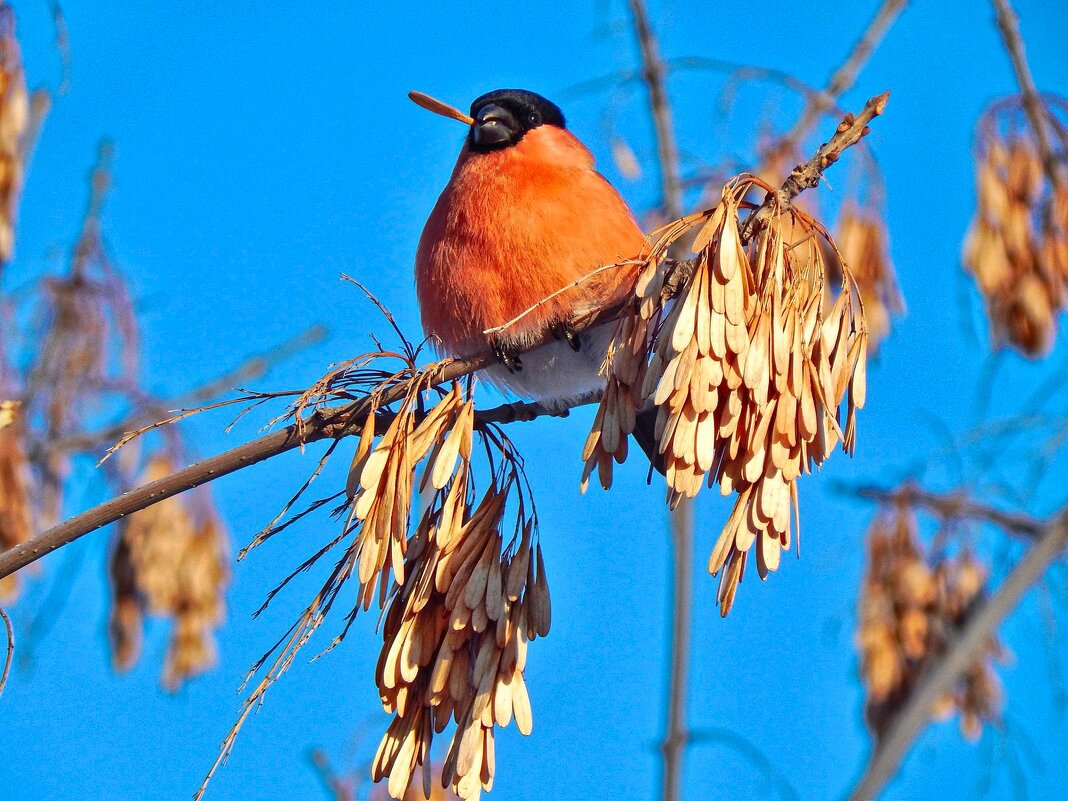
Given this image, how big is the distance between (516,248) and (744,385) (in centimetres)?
105

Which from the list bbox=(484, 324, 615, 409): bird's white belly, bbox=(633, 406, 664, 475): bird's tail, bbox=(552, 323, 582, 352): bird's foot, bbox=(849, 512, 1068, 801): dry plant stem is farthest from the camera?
bbox=(484, 324, 615, 409): bird's white belly

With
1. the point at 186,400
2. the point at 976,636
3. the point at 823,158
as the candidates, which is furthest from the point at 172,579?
the point at 823,158

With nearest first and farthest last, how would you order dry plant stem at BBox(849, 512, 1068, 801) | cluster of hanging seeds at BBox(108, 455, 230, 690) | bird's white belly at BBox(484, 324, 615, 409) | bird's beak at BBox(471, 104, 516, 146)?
dry plant stem at BBox(849, 512, 1068, 801)
bird's white belly at BBox(484, 324, 615, 409)
bird's beak at BBox(471, 104, 516, 146)
cluster of hanging seeds at BBox(108, 455, 230, 690)

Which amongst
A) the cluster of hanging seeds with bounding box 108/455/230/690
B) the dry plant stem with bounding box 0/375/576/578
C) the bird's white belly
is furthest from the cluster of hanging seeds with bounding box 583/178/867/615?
the cluster of hanging seeds with bounding box 108/455/230/690

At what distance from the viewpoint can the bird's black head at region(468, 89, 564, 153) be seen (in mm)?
2607

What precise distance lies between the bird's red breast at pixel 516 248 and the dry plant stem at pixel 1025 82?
0.74 metres

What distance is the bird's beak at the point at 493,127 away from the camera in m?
2.60

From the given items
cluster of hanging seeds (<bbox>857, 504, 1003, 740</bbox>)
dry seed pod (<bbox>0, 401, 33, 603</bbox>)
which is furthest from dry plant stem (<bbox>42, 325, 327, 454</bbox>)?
cluster of hanging seeds (<bbox>857, 504, 1003, 740</bbox>)


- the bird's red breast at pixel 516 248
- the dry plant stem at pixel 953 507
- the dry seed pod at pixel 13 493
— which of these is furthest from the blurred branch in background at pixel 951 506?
the dry seed pod at pixel 13 493

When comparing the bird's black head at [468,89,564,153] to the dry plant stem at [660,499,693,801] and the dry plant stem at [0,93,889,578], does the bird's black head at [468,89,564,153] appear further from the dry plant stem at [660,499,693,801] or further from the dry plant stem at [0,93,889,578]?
the dry plant stem at [0,93,889,578]

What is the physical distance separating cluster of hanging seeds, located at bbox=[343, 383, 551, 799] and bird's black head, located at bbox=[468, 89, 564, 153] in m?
1.25

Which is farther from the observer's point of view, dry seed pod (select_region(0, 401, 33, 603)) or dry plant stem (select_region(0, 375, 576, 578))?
dry seed pod (select_region(0, 401, 33, 603))

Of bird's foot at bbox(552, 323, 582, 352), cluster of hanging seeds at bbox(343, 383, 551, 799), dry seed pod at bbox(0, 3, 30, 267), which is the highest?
dry seed pod at bbox(0, 3, 30, 267)

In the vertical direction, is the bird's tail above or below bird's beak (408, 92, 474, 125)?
below
